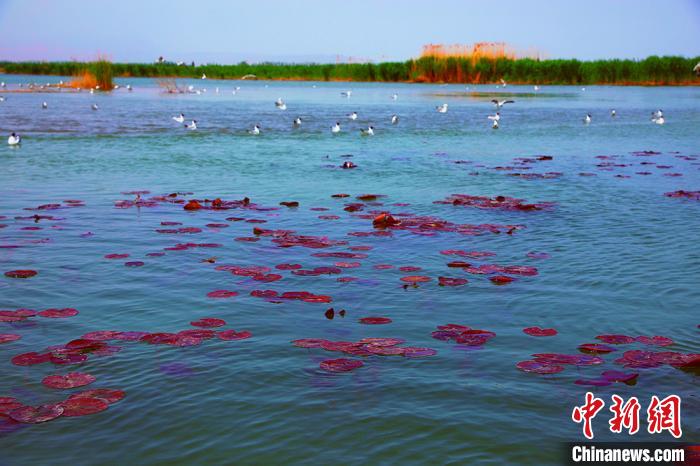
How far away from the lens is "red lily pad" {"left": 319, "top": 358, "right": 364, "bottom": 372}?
21.4ft

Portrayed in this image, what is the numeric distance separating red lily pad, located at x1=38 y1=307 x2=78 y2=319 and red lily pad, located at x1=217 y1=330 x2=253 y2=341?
184 centimetres

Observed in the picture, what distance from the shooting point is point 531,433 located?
552 cm

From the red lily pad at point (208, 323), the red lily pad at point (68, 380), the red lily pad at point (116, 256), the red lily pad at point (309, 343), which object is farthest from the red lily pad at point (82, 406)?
the red lily pad at point (116, 256)

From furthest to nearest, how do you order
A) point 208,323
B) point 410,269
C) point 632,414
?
point 410,269 → point 208,323 → point 632,414

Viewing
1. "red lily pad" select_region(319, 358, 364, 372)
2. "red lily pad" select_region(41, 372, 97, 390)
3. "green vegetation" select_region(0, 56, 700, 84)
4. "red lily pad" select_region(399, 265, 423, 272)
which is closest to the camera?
"red lily pad" select_region(41, 372, 97, 390)

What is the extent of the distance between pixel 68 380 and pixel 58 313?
6.37ft

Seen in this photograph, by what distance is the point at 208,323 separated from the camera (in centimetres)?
766

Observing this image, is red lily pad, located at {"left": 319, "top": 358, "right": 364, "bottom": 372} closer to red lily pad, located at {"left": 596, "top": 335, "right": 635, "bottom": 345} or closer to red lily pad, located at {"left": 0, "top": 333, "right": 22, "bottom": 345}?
red lily pad, located at {"left": 596, "top": 335, "right": 635, "bottom": 345}

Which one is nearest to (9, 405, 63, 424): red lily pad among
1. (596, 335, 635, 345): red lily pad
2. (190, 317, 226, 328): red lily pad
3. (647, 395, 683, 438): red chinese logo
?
(190, 317, 226, 328): red lily pad

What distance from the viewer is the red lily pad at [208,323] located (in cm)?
762

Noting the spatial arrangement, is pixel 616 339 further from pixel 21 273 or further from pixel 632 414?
pixel 21 273

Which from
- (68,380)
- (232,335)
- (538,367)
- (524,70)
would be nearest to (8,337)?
(68,380)

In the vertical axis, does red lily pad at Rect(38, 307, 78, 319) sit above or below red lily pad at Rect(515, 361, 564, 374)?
above

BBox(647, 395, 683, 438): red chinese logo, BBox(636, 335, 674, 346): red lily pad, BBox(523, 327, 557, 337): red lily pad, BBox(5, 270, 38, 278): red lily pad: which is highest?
BBox(5, 270, 38, 278): red lily pad
